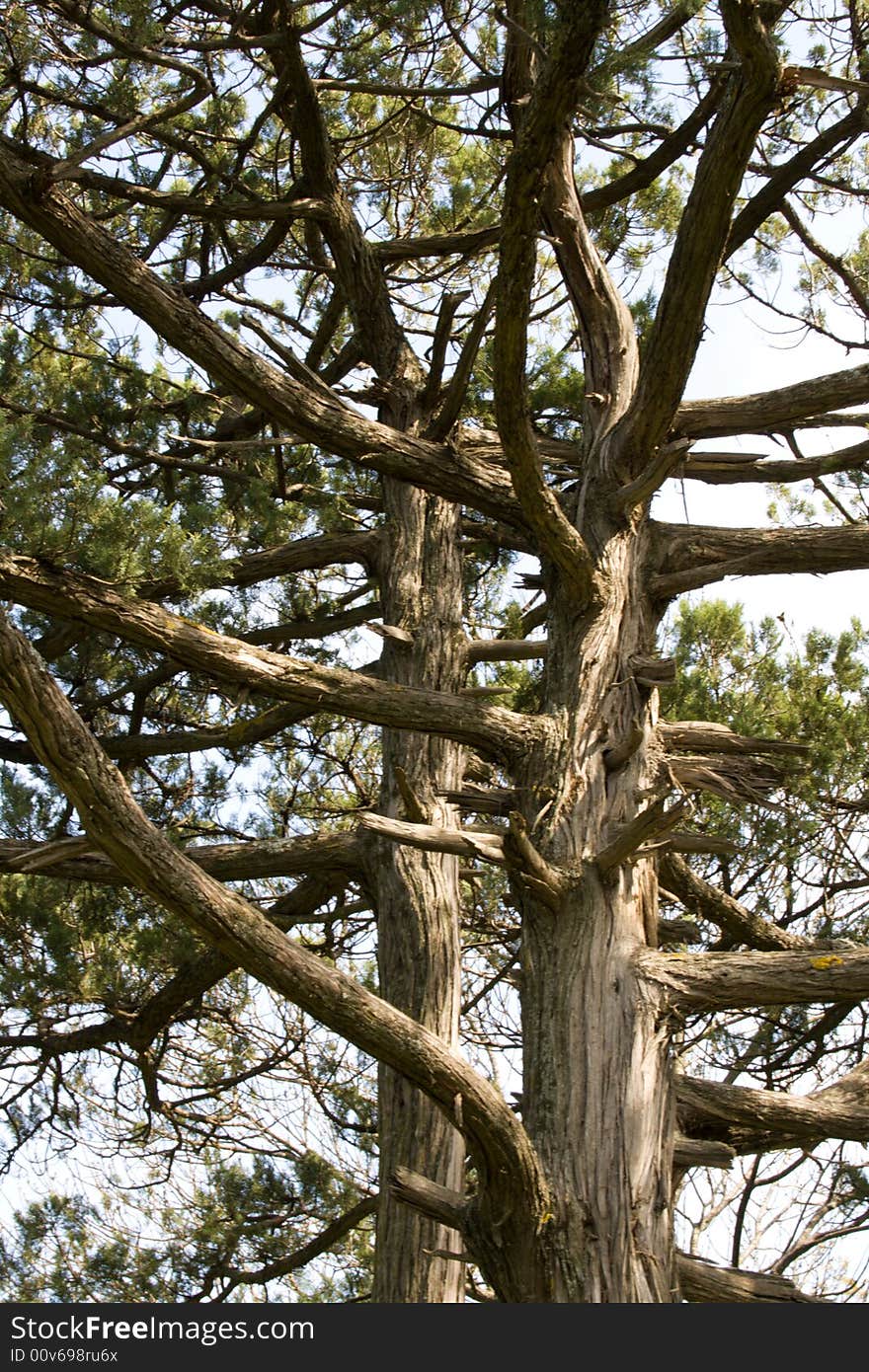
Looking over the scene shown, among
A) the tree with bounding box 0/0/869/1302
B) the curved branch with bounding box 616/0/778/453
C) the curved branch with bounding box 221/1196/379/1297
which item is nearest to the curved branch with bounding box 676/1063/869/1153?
the tree with bounding box 0/0/869/1302

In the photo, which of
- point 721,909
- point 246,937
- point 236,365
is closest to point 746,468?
point 721,909

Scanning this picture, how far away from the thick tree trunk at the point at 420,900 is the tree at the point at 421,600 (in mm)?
17

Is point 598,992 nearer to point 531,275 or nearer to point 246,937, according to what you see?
point 246,937

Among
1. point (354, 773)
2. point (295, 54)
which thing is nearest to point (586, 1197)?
point (354, 773)

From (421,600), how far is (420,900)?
1.33m

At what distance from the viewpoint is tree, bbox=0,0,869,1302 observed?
11.8 feet

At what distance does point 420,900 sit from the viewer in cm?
525

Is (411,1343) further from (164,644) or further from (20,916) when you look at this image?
(20,916)

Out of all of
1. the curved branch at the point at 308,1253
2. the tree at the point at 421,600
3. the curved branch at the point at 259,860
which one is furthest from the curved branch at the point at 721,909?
the curved branch at the point at 308,1253

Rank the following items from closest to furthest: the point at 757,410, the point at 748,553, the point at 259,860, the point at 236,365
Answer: the point at 236,365 < the point at 748,553 < the point at 757,410 < the point at 259,860

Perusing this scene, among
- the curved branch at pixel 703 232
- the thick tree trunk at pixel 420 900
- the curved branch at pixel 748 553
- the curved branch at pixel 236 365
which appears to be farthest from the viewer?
the thick tree trunk at pixel 420 900

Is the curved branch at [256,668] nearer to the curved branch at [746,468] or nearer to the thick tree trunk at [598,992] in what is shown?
the thick tree trunk at [598,992]

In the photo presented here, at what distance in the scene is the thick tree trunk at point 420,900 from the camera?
188 inches

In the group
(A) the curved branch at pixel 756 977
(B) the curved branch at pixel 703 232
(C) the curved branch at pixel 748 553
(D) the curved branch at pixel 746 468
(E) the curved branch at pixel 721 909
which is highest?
Answer: (D) the curved branch at pixel 746 468
